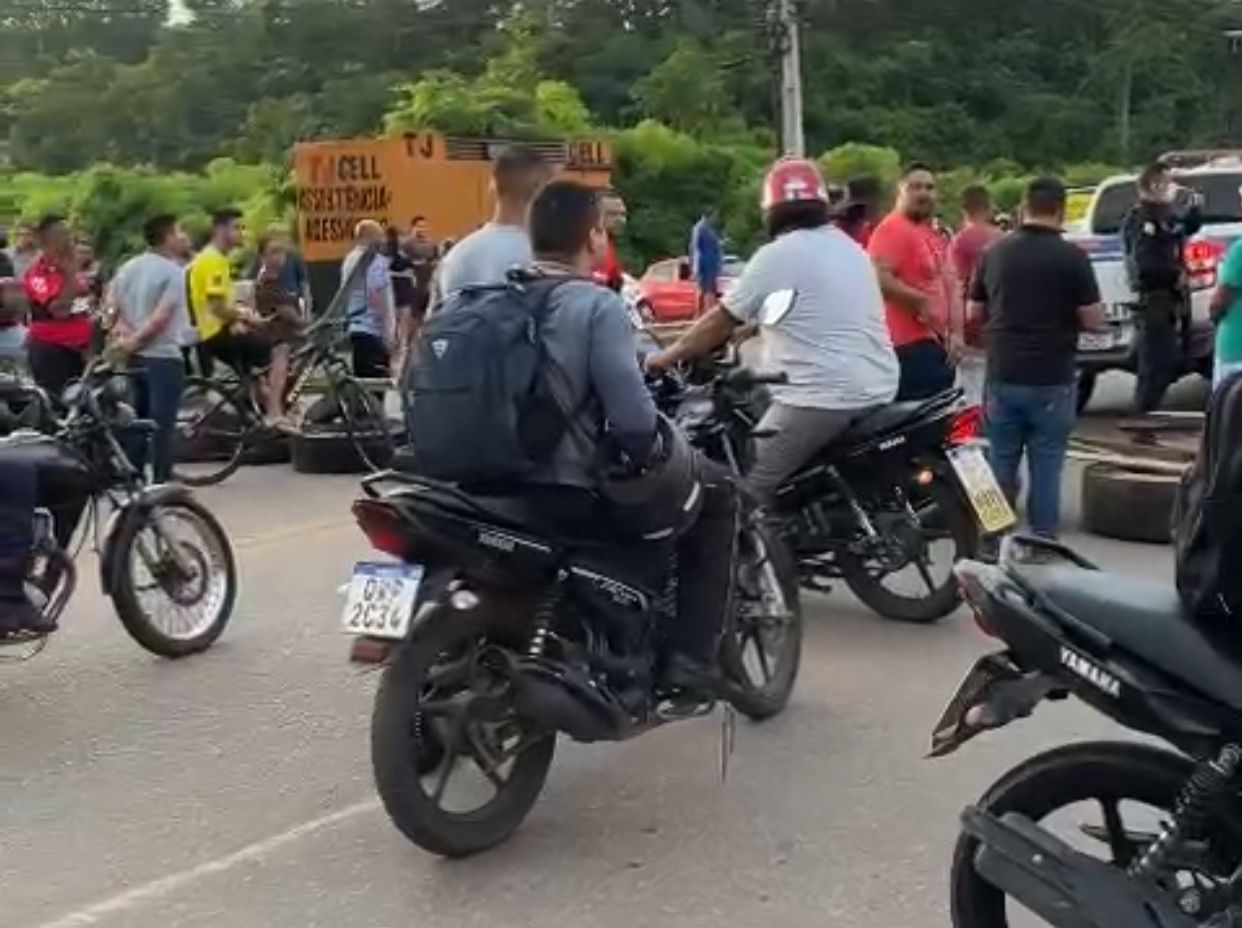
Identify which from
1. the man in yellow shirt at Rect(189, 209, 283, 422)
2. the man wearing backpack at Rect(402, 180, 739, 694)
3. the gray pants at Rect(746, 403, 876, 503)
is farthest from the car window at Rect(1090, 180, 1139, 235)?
the man wearing backpack at Rect(402, 180, 739, 694)

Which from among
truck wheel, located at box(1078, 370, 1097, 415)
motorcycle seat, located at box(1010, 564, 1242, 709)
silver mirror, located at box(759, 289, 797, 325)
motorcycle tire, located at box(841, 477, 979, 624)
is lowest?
truck wheel, located at box(1078, 370, 1097, 415)

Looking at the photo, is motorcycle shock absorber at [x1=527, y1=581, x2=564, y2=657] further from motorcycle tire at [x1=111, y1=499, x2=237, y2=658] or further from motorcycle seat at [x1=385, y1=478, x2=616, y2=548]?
motorcycle tire at [x1=111, y1=499, x2=237, y2=658]

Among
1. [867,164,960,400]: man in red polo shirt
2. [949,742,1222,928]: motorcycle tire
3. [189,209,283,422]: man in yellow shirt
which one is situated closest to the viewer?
[949,742,1222,928]: motorcycle tire

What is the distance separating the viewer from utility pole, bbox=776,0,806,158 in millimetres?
34781

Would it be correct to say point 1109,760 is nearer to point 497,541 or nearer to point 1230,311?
point 497,541

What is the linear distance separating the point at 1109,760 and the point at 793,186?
3932 millimetres

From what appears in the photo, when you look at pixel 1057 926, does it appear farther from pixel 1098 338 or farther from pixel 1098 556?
pixel 1098 338

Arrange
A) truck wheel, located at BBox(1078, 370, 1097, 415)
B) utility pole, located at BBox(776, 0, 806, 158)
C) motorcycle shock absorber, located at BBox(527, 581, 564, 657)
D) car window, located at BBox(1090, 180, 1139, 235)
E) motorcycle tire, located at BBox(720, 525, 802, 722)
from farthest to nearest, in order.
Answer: utility pole, located at BBox(776, 0, 806, 158) < car window, located at BBox(1090, 180, 1139, 235) < truck wheel, located at BBox(1078, 370, 1097, 415) < motorcycle tire, located at BBox(720, 525, 802, 722) < motorcycle shock absorber, located at BBox(527, 581, 564, 657)

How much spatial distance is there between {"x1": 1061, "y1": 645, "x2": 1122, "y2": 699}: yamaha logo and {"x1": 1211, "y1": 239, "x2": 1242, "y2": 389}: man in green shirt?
5.39 metres

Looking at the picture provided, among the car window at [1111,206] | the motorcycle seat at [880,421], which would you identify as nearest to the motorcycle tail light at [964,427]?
the motorcycle seat at [880,421]

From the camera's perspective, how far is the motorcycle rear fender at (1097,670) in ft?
11.9

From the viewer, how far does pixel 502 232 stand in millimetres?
7383

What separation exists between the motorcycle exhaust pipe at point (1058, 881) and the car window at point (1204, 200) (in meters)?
11.9

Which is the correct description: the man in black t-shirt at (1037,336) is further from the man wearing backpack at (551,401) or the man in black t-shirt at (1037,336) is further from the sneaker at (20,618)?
the sneaker at (20,618)
